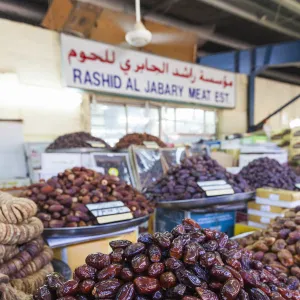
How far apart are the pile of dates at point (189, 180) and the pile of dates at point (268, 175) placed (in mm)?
288

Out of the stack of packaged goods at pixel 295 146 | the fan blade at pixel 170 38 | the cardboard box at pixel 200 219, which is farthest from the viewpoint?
the fan blade at pixel 170 38

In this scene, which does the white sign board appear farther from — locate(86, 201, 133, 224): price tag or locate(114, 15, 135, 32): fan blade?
locate(86, 201, 133, 224): price tag

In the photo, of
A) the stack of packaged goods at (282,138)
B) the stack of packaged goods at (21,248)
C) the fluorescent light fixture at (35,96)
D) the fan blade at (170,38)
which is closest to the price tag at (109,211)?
the stack of packaged goods at (21,248)

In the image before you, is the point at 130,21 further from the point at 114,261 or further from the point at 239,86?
the point at 114,261

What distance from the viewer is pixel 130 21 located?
4.43 metres

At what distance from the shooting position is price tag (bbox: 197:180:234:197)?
1929 mm

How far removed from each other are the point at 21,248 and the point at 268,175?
1919mm

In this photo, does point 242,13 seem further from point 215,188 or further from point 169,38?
point 215,188

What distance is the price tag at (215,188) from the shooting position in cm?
193

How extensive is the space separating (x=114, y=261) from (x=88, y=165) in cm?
204

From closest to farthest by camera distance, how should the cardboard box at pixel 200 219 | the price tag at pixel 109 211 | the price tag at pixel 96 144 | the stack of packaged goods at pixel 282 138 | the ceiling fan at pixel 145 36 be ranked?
the price tag at pixel 109 211 → the cardboard box at pixel 200 219 → the ceiling fan at pixel 145 36 → the price tag at pixel 96 144 → the stack of packaged goods at pixel 282 138

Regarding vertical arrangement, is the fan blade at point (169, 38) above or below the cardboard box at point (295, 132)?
above

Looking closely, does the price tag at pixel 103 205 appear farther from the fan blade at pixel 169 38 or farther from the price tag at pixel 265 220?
the fan blade at pixel 169 38

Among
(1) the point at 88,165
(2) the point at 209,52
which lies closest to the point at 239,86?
(2) the point at 209,52
